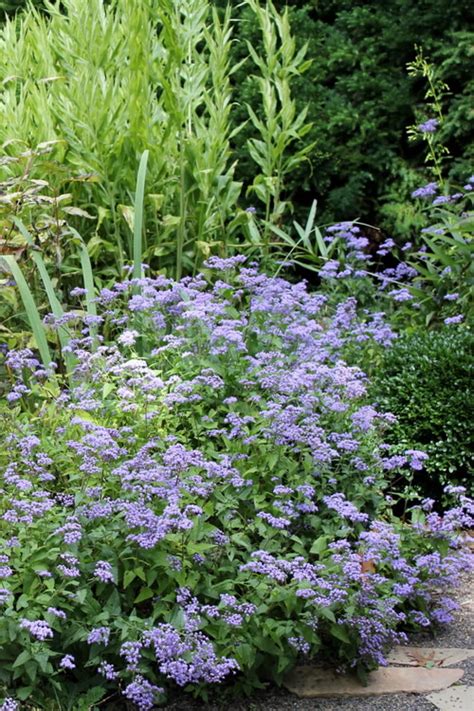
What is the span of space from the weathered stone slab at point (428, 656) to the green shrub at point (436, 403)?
3.51 ft

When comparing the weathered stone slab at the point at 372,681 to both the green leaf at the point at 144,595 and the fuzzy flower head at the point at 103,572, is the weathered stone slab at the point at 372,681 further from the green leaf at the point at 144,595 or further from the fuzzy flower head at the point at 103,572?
the fuzzy flower head at the point at 103,572

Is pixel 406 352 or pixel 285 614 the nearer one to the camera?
pixel 285 614

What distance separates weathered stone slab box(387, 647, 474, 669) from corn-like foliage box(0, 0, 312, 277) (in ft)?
7.77

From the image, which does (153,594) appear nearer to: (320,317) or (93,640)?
(93,640)

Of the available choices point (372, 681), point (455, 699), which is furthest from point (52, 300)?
point (455, 699)

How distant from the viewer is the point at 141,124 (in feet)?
16.6

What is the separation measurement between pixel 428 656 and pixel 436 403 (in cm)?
139

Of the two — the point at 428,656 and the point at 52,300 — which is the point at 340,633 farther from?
the point at 52,300

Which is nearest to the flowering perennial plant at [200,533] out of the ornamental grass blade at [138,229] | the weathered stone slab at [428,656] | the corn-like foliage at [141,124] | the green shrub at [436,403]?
the weathered stone slab at [428,656]

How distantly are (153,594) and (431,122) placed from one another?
12.8 feet

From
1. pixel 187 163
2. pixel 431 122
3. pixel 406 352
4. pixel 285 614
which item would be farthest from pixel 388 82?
pixel 285 614

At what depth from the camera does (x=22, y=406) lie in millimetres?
4145

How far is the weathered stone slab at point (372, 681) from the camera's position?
2.99 metres

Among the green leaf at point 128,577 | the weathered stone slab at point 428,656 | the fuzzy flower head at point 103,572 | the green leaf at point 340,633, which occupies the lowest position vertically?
the weathered stone slab at point 428,656
